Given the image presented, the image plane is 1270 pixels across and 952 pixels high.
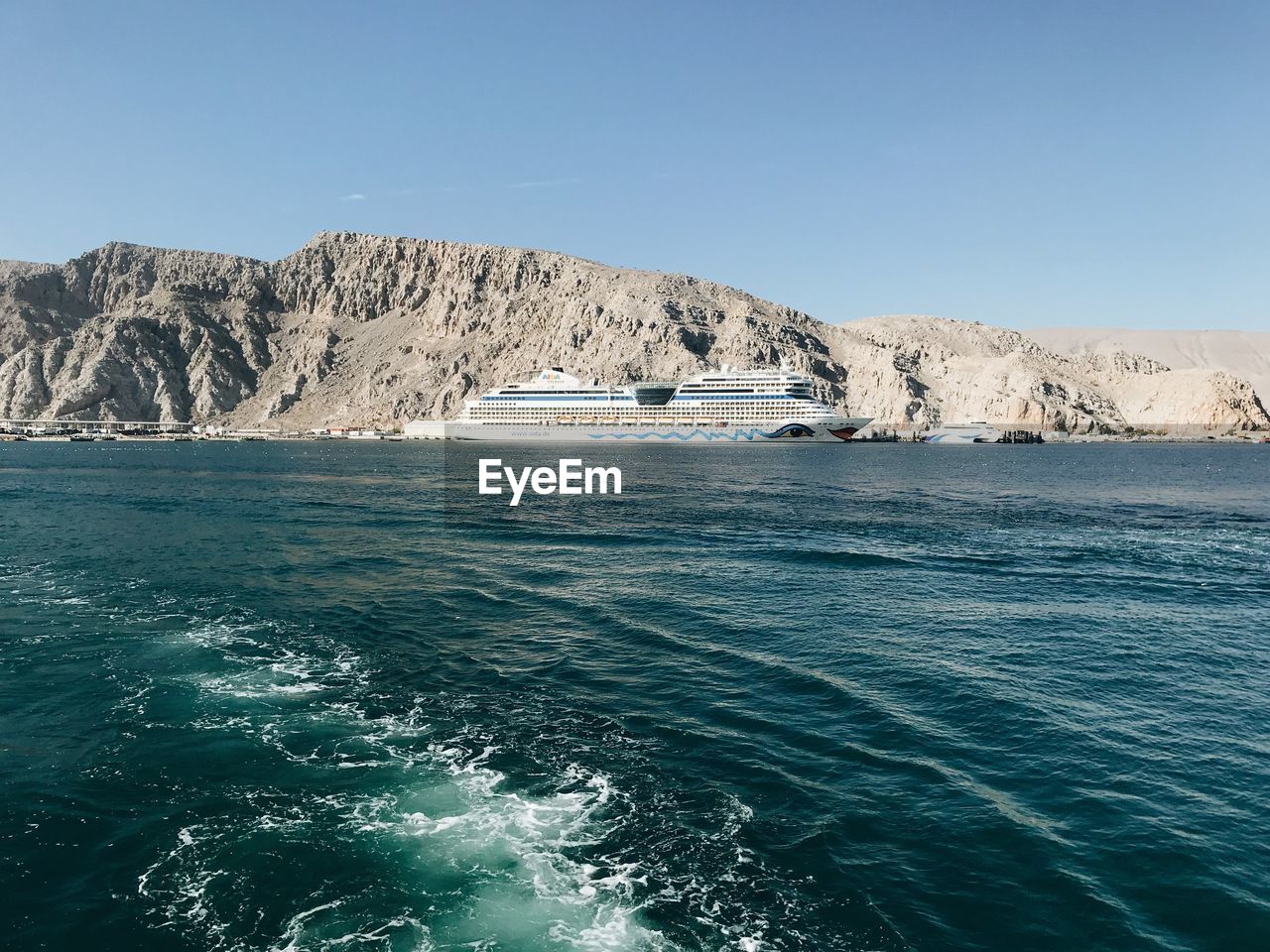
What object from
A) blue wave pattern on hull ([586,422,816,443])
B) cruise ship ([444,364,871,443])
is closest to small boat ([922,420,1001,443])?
cruise ship ([444,364,871,443])

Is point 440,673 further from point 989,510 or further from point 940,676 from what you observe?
point 989,510

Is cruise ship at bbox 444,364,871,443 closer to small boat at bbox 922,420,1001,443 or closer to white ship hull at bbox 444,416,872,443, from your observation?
white ship hull at bbox 444,416,872,443

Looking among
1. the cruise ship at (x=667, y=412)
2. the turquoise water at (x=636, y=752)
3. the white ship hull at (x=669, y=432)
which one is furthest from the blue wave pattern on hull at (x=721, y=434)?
the turquoise water at (x=636, y=752)

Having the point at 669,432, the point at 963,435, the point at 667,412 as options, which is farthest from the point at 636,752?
the point at 963,435

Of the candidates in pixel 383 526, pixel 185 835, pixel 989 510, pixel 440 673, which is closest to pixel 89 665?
pixel 440 673

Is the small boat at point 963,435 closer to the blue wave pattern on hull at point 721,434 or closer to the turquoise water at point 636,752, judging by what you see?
the blue wave pattern on hull at point 721,434
